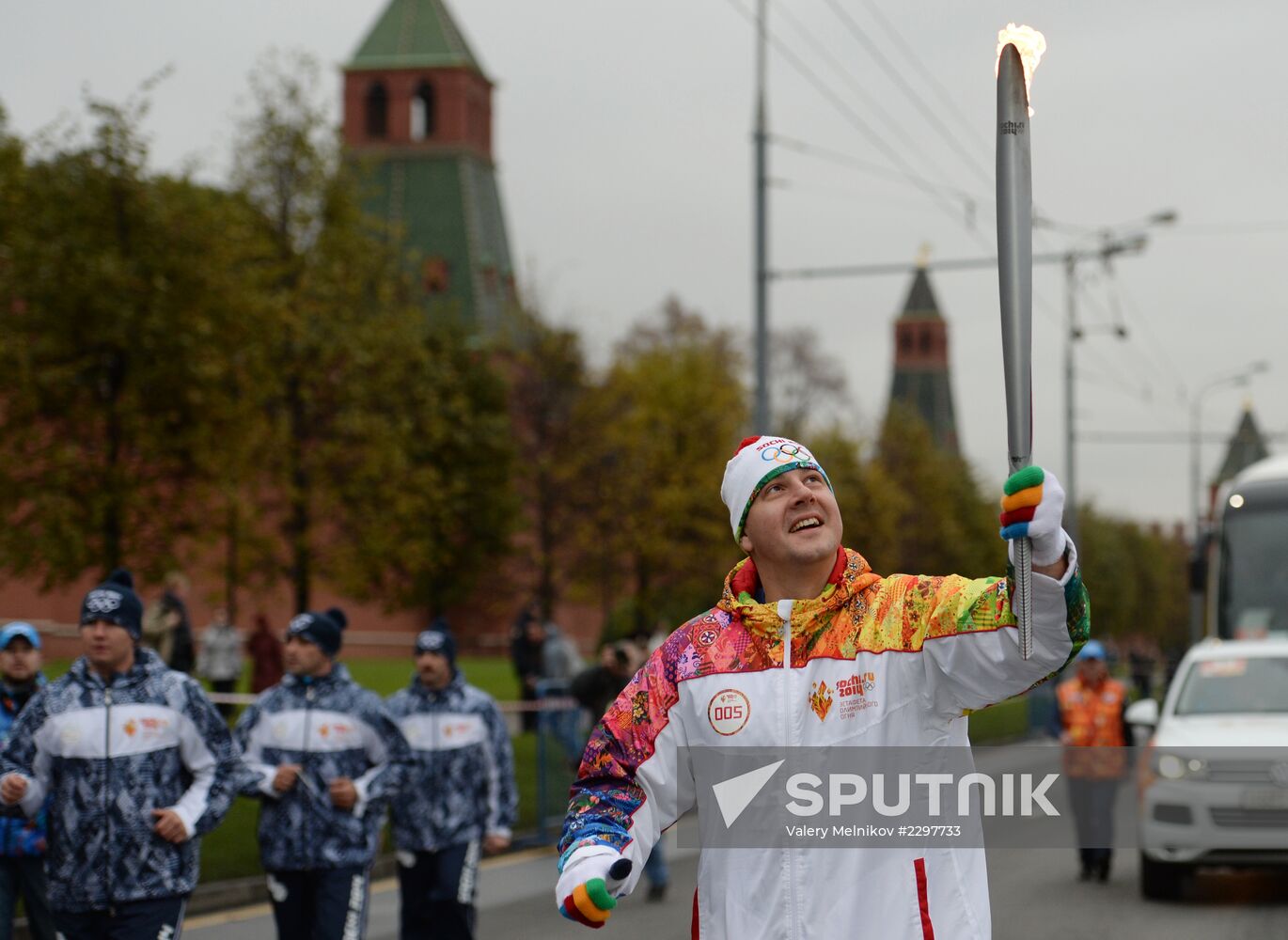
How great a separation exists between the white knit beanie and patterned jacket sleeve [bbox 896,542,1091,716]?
0.31m

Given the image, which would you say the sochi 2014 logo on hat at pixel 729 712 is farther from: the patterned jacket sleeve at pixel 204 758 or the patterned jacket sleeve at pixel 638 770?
the patterned jacket sleeve at pixel 204 758

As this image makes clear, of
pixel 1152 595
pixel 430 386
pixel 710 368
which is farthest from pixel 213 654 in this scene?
pixel 1152 595

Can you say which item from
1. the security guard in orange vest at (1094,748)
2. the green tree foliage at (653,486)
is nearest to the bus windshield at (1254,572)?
the security guard in orange vest at (1094,748)

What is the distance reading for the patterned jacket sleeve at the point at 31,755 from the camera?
626 centimetres

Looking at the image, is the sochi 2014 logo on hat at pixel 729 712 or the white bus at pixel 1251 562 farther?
the white bus at pixel 1251 562

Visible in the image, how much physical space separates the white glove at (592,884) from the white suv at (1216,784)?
9.11 meters

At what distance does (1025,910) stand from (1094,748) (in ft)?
6.24

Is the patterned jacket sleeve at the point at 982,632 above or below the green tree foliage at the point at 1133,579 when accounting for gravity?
above

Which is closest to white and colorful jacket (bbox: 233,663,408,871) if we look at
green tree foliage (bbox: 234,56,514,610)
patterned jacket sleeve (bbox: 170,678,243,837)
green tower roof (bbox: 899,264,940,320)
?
patterned jacket sleeve (bbox: 170,678,243,837)

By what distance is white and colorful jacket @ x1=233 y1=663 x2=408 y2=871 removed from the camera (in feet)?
24.0

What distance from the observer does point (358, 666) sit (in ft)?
140

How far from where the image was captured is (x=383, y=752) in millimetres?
7656

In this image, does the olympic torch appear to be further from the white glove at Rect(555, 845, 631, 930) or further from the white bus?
the white bus

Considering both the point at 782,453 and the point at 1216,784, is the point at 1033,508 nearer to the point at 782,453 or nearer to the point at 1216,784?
the point at 782,453
